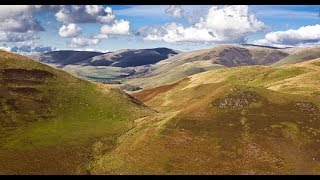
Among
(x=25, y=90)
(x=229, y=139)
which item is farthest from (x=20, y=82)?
(x=229, y=139)

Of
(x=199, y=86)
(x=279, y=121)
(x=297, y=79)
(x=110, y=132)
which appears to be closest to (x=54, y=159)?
(x=110, y=132)

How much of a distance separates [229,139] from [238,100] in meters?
14.8

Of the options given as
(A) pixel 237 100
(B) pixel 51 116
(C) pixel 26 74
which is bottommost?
(B) pixel 51 116

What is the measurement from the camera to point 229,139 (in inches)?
2753

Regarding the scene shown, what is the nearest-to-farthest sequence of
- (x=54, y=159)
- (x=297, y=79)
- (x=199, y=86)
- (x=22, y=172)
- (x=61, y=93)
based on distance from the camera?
(x=22, y=172), (x=54, y=159), (x=61, y=93), (x=297, y=79), (x=199, y=86)

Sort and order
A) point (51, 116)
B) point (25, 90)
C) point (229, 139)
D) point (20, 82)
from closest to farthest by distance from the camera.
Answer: point (229, 139), point (51, 116), point (25, 90), point (20, 82)

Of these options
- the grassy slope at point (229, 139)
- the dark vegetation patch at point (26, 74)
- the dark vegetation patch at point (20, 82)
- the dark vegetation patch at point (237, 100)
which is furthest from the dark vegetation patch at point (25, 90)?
the dark vegetation patch at point (237, 100)

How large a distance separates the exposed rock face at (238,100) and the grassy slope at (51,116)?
79.0 ft

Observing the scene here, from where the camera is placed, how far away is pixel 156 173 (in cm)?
6259

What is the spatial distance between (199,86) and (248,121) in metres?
87.6

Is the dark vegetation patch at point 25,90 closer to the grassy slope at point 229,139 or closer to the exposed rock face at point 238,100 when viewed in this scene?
the grassy slope at point 229,139

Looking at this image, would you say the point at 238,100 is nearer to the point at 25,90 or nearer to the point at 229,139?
the point at 229,139

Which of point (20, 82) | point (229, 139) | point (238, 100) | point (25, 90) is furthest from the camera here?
point (20, 82)

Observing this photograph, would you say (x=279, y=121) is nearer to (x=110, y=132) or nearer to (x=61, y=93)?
(x=110, y=132)
